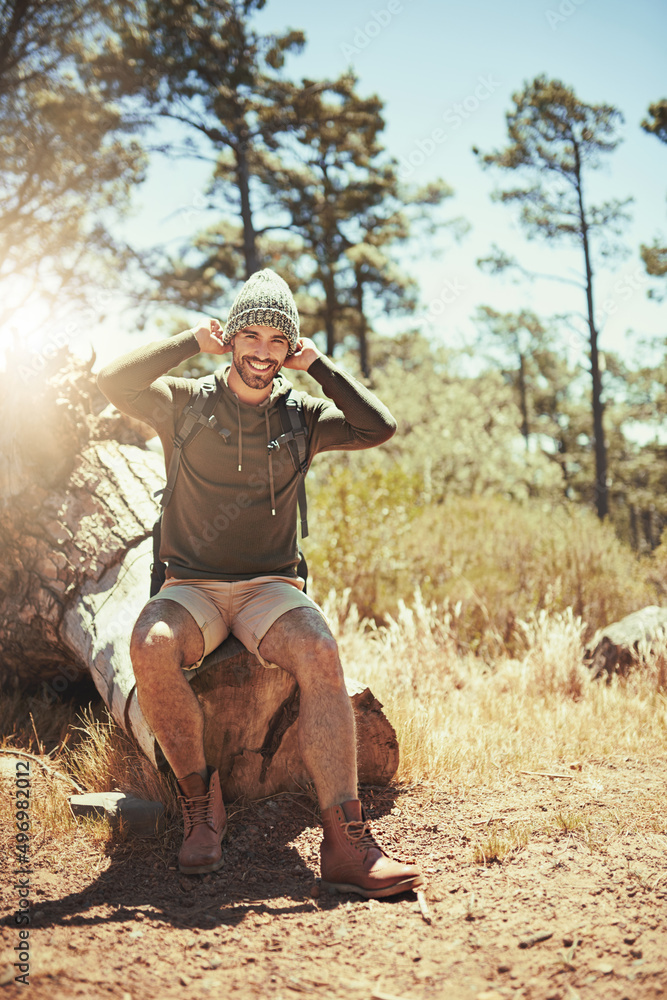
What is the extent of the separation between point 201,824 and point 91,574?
5.77 ft

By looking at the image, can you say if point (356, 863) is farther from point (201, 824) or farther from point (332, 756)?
point (201, 824)

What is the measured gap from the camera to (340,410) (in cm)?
326

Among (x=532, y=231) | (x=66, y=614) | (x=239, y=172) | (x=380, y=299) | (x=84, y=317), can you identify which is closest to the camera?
(x=66, y=614)

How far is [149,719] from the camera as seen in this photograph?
8.57ft

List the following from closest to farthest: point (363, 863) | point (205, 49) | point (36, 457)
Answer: point (363, 863) → point (36, 457) → point (205, 49)

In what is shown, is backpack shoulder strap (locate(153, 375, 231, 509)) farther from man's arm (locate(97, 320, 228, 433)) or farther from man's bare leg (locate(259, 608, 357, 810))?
man's bare leg (locate(259, 608, 357, 810))

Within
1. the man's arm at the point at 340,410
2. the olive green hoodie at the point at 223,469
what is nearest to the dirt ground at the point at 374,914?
the olive green hoodie at the point at 223,469

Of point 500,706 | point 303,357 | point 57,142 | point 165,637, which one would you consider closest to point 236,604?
point 165,637

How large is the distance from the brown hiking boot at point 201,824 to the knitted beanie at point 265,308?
6.08 feet

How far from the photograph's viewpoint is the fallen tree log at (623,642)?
5.49m

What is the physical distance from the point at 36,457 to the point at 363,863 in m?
3.12

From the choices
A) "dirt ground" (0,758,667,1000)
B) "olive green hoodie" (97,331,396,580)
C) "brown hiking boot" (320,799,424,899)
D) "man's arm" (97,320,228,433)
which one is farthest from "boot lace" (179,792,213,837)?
"man's arm" (97,320,228,433)

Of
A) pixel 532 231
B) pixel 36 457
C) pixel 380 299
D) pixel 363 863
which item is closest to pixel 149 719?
pixel 363 863

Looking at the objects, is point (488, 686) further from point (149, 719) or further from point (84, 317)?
point (84, 317)
